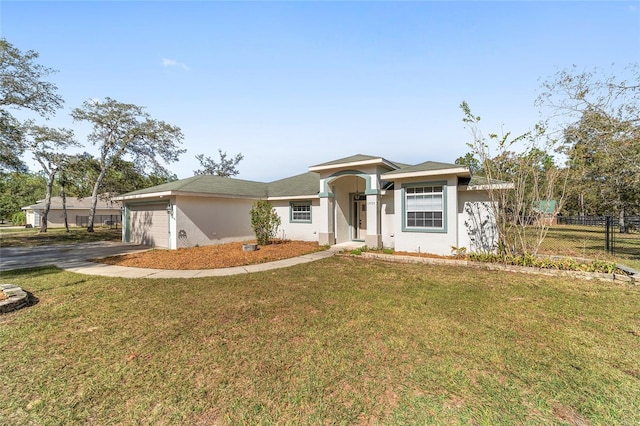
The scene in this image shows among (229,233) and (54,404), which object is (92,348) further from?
(229,233)

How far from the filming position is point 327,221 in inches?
525

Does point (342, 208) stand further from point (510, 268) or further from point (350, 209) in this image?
point (510, 268)

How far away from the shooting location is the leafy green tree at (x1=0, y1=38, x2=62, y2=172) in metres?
15.0

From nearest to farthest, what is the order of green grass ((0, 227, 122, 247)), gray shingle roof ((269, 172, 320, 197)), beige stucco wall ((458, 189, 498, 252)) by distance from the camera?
beige stucco wall ((458, 189, 498, 252))
gray shingle roof ((269, 172, 320, 197))
green grass ((0, 227, 122, 247))

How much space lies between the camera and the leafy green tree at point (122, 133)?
76.4 ft

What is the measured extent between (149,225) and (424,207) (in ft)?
46.8

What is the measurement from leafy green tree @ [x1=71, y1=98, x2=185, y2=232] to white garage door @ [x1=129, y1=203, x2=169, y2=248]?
11124 millimetres

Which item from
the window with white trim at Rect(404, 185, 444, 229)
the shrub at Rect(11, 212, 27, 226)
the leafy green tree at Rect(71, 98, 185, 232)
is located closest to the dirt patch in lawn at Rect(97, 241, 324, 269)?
the window with white trim at Rect(404, 185, 444, 229)

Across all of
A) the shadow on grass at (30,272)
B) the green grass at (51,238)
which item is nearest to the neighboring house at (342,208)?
the shadow on grass at (30,272)

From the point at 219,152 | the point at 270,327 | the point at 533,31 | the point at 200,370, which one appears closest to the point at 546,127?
the point at 533,31

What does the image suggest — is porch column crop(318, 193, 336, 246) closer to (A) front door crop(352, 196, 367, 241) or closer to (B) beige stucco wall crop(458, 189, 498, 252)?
(A) front door crop(352, 196, 367, 241)

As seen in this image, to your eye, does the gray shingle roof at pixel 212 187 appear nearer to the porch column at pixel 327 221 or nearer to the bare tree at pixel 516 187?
the porch column at pixel 327 221

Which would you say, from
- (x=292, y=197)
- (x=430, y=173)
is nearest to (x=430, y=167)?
(x=430, y=173)

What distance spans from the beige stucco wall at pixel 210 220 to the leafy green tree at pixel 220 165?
25.8 m
